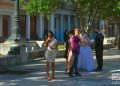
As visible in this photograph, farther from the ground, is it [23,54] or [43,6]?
[43,6]

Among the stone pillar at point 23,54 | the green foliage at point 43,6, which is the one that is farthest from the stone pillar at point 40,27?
the stone pillar at point 23,54

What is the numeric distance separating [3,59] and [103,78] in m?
5.91

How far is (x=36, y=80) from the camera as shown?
49.8 ft

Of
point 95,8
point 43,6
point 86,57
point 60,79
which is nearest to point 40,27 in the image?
point 95,8

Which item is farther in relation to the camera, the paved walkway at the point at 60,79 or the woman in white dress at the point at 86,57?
the woman in white dress at the point at 86,57

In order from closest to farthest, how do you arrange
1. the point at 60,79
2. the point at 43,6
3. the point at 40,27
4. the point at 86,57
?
1. the point at 60,79
2. the point at 86,57
3. the point at 43,6
4. the point at 40,27

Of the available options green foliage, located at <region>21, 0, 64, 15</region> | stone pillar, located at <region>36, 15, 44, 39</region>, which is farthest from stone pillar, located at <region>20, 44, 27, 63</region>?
stone pillar, located at <region>36, 15, 44, 39</region>

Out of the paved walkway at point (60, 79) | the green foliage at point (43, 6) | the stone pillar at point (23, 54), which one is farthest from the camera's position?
the green foliage at point (43, 6)

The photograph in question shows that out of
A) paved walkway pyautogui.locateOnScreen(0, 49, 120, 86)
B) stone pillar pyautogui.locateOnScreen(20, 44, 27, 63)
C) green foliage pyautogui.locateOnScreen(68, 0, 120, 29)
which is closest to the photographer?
paved walkway pyautogui.locateOnScreen(0, 49, 120, 86)

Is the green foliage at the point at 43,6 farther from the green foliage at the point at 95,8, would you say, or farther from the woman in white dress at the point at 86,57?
the woman in white dress at the point at 86,57

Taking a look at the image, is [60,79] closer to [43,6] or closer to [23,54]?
[23,54]

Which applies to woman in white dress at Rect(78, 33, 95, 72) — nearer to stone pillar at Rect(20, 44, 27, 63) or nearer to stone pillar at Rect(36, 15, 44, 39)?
stone pillar at Rect(20, 44, 27, 63)

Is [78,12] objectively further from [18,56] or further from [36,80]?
[36,80]

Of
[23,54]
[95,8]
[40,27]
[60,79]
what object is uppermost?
[95,8]
